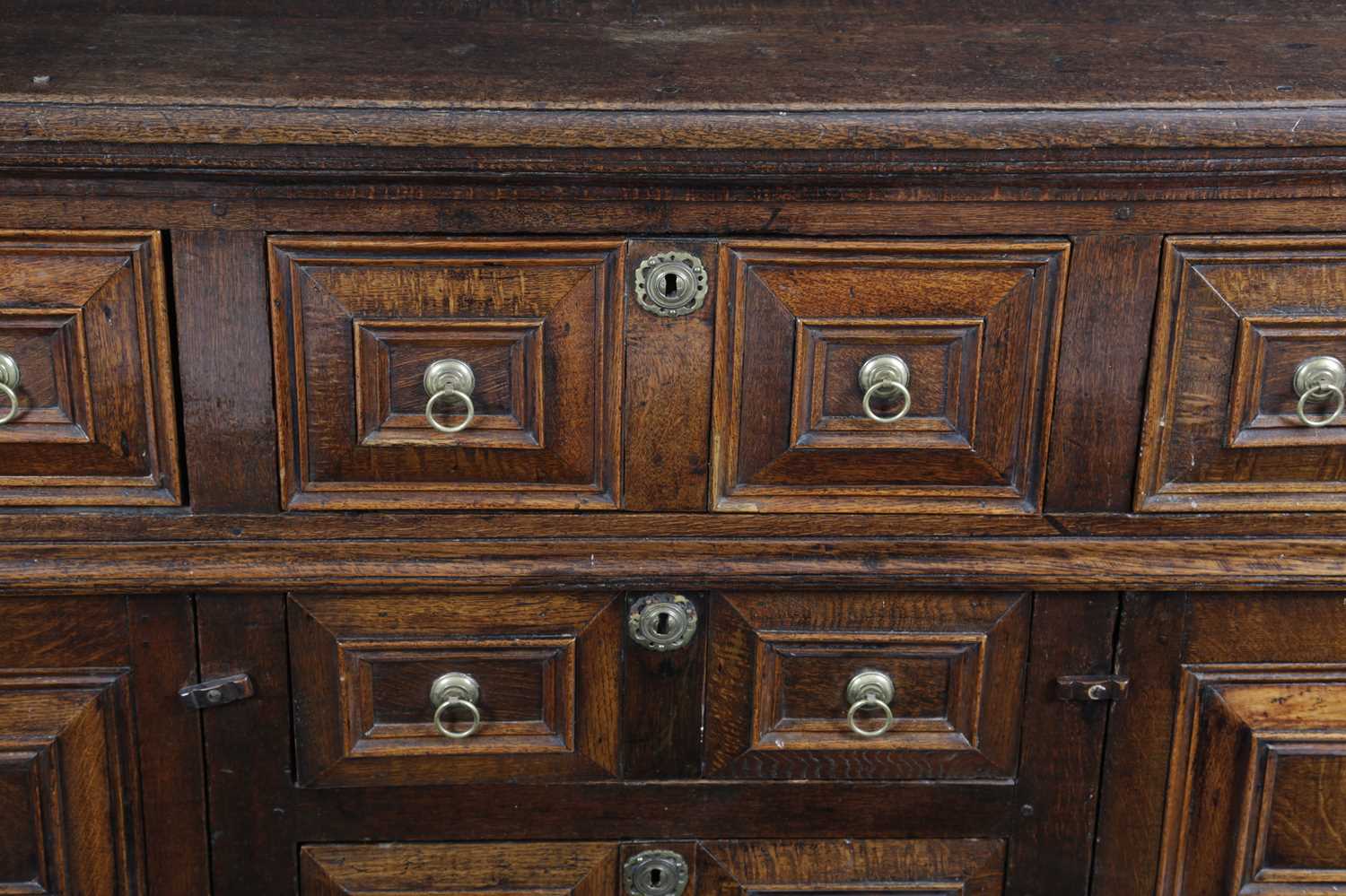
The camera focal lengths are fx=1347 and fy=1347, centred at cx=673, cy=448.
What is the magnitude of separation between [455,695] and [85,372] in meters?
0.35

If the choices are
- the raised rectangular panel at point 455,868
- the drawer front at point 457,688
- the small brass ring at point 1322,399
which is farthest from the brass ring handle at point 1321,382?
the raised rectangular panel at point 455,868

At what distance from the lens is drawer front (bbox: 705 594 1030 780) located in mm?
1019

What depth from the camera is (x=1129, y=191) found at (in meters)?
0.92

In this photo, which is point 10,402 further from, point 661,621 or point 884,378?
point 884,378

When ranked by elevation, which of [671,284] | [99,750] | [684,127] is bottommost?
[99,750]

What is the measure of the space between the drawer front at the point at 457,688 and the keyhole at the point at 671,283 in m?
0.24

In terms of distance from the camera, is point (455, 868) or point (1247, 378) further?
point (455, 868)

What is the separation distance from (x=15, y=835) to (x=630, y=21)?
810 millimetres

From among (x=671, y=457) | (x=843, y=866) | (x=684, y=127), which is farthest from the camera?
(x=843, y=866)

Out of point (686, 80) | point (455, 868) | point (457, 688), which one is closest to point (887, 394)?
point (686, 80)

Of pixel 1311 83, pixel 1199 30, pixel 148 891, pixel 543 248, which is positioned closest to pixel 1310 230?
pixel 1311 83

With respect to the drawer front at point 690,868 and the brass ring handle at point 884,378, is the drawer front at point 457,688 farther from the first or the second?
the brass ring handle at point 884,378

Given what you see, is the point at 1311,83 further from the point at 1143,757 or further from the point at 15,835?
the point at 15,835

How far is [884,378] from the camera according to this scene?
949 millimetres
